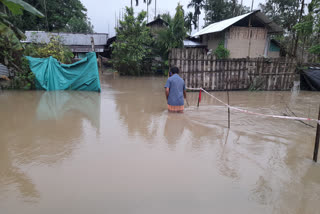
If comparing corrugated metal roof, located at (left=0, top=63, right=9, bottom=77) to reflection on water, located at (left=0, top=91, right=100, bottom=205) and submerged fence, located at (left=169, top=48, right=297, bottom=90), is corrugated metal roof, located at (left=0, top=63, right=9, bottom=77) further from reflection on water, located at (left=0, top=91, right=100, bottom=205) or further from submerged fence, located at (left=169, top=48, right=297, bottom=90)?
submerged fence, located at (left=169, top=48, right=297, bottom=90)

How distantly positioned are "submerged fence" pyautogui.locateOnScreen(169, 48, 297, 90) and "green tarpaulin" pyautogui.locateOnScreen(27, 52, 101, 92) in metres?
3.55

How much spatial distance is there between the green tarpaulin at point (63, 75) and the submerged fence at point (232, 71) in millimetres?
3547

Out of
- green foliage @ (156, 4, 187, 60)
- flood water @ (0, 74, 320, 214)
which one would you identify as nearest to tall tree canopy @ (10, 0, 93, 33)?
green foliage @ (156, 4, 187, 60)

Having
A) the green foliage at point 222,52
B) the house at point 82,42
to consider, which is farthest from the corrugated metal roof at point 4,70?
the house at point 82,42

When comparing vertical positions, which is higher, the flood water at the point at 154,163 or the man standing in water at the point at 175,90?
the man standing in water at the point at 175,90

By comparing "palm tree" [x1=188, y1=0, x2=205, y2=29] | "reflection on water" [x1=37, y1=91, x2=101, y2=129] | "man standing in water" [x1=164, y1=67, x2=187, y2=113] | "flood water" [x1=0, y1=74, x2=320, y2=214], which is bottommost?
"flood water" [x1=0, y1=74, x2=320, y2=214]

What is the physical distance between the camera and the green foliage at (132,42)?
16.2m

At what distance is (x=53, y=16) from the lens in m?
28.7

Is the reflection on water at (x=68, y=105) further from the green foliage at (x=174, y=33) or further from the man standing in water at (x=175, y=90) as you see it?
the green foliage at (x=174, y=33)

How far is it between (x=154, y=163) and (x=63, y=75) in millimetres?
8032

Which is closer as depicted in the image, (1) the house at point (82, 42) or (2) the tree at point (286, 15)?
(2) the tree at point (286, 15)

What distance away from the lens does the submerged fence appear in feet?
29.8

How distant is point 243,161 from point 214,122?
2068 millimetres

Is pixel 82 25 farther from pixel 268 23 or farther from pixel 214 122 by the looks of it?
pixel 214 122
